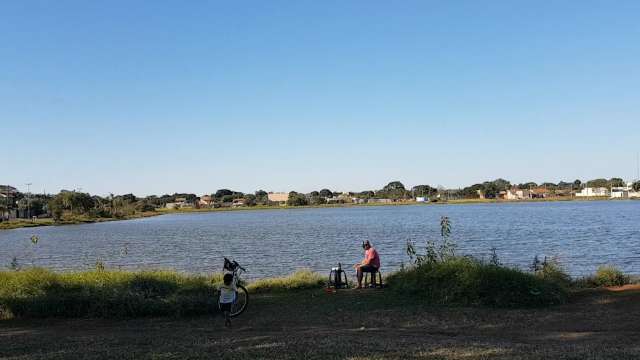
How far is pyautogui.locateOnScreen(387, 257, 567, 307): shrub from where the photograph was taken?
13984 millimetres

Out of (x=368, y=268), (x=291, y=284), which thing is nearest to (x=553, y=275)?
(x=368, y=268)

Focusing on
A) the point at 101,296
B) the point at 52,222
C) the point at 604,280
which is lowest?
the point at 604,280

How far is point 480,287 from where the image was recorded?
47.1ft

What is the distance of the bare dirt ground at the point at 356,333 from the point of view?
8.81m

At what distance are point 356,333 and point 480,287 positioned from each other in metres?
4.79

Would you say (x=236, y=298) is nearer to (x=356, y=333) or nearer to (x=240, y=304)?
(x=240, y=304)

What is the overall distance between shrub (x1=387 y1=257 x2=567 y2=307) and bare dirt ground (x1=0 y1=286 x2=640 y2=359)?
61cm

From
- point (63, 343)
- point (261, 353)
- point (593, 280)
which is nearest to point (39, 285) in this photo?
point (63, 343)

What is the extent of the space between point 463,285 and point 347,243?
30.4 m

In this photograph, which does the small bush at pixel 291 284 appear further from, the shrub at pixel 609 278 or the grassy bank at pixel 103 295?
the shrub at pixel 609 278

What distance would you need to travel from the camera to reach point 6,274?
16312 millimetres

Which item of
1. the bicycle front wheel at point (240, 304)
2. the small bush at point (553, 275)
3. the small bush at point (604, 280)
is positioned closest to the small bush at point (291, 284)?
the bicycle front wheel at point (240, 304)

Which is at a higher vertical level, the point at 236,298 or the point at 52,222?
the point at 52,222

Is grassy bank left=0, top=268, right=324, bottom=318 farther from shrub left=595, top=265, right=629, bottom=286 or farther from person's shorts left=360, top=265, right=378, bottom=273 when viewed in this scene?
shrub left=595, top=265, right=629, bottom=286
